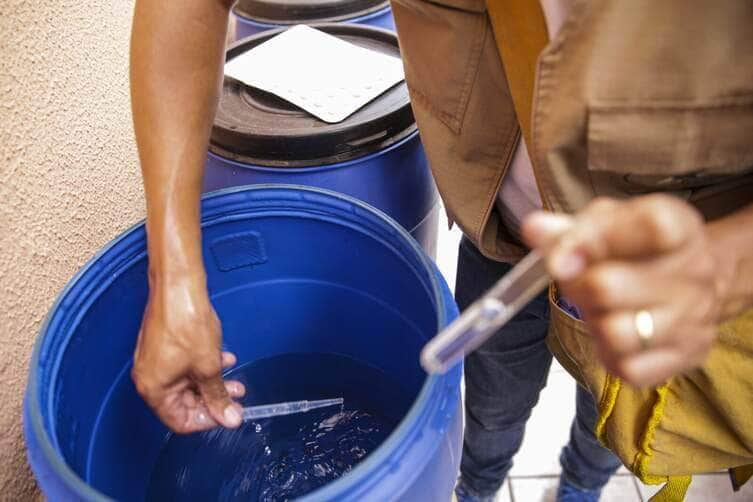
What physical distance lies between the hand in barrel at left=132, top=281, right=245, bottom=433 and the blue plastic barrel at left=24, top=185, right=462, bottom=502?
0.08 meters

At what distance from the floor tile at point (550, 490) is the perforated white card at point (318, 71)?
2.57 ft

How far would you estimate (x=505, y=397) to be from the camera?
837 millimetres

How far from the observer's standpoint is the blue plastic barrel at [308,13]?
1.14m

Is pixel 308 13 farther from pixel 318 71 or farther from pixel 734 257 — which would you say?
pixel 734 257

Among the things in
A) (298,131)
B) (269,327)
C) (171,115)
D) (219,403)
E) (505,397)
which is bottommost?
(505,397)

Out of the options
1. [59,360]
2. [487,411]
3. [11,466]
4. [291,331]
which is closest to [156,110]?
[59,360]

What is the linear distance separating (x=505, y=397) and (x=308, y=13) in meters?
0.83

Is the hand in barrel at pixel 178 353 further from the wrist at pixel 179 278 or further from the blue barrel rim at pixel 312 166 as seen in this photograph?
the blue barrel rim at pixel 312 166

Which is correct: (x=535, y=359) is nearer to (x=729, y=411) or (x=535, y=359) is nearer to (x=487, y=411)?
(x=487, y=411)

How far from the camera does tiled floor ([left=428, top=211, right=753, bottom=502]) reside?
1.07m

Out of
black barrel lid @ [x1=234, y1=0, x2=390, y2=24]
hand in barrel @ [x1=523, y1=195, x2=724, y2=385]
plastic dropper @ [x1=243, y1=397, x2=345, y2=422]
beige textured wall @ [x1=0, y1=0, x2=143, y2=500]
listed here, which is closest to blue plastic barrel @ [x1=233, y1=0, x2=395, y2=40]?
black barrel lid @ [x1=234, y1=0, x2=390, y2=24]

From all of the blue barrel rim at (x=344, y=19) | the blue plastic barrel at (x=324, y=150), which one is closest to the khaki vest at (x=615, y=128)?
the blue plastic barrel at (x=324, y=150)

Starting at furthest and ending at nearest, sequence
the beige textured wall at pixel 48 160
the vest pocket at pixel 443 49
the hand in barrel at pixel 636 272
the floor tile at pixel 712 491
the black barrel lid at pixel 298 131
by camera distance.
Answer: the floor tile at pixel 712 491 < the black barrel lid at pixel 298 131 < the beige textured wall at pixel 48 160 < the vest pocket at pixel 443 49 < the hand in barrel at pixel 636 272

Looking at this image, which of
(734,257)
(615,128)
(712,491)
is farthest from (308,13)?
(712,491)
